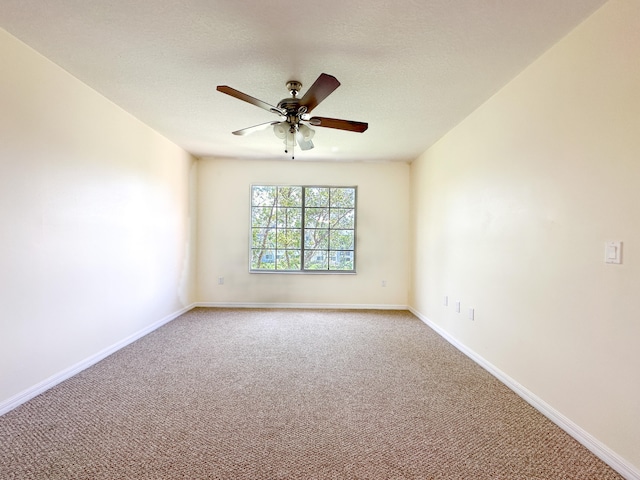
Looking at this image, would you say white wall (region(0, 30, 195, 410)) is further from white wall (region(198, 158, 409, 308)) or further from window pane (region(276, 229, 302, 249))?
window pane (region(276, 229, 302, 249))

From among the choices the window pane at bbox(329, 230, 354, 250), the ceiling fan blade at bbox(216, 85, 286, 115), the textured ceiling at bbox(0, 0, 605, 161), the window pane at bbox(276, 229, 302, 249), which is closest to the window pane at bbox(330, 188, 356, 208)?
the window pane at bbox(329, 230, 354, 250)

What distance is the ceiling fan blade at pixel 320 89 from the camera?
1764 mm

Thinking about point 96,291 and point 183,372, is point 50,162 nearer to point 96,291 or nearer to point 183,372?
point 96,291

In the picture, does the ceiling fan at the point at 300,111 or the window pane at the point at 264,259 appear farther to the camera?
the window pane at the point at 264,259

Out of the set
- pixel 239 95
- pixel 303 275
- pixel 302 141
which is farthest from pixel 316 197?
pixel 239 95

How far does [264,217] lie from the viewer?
489 centimetres

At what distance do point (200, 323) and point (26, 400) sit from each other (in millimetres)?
1911

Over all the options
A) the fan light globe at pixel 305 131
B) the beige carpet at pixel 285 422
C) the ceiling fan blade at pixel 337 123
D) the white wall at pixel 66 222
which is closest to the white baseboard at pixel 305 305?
the white wall at pixel 66 222

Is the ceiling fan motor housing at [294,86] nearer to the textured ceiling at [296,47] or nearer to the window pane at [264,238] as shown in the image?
the textured ceiling at [296,47]

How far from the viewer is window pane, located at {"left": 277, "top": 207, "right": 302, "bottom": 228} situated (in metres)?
4.90

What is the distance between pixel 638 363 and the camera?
138 cm

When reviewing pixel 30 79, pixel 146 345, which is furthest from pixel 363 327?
pixel 30 79

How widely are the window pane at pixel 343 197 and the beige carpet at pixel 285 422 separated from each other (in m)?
2.55

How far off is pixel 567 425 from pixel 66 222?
371cm
